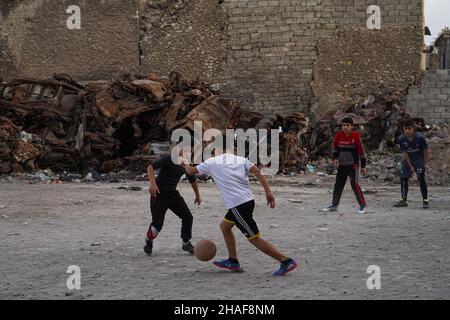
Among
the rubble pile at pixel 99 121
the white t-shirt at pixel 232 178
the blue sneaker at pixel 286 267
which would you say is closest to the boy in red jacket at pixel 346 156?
the white t-shirt at pixel 232 178

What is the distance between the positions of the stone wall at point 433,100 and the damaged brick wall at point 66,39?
8587mm

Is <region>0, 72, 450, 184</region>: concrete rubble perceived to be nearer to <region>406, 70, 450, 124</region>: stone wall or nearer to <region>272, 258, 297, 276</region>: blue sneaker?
<region>406, 70, 450, 124</region>: stone wall

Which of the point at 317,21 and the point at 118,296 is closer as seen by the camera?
the point at 118,296

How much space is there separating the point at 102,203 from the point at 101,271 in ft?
15.2

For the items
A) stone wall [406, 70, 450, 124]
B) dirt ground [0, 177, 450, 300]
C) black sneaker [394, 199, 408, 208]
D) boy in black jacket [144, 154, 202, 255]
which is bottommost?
black sneaker [394, 199, 408, 208]

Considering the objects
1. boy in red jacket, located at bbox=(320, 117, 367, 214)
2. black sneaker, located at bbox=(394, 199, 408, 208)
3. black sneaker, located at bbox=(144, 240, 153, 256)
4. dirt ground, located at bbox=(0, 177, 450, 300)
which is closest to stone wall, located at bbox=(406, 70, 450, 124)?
dirt ground, located at bbox=(0, 177, 450, 300)

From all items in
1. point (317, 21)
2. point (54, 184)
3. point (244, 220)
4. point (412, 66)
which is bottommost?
point (54, 184)

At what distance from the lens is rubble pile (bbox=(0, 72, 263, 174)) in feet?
45.3

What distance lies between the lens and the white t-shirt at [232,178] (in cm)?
514

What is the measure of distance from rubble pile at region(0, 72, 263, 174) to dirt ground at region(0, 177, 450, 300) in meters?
3.49

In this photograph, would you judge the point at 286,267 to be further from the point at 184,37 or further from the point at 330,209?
the point at 184,37

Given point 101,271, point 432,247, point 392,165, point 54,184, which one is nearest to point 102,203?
point 54,184
